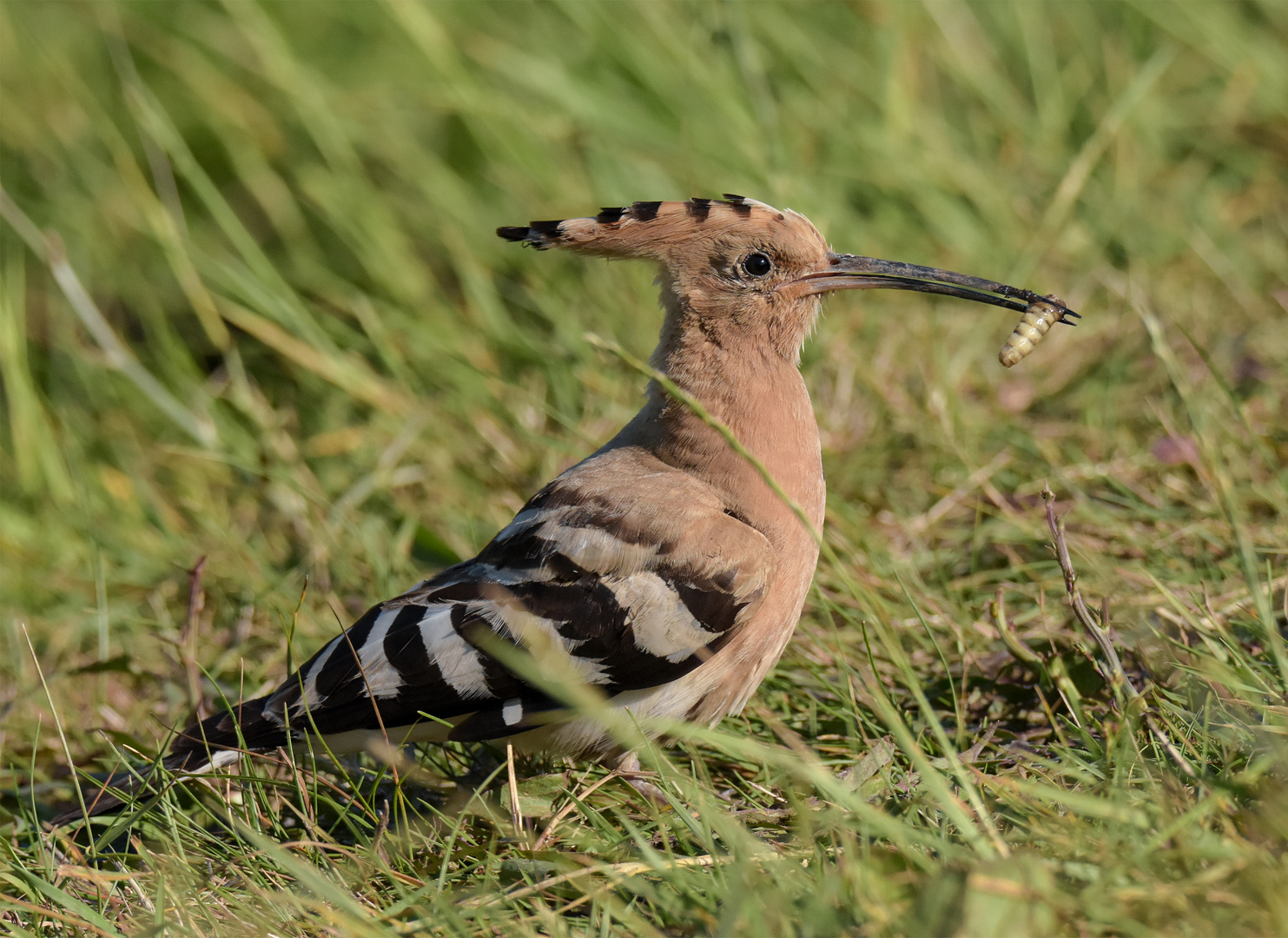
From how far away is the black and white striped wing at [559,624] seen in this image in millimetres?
2043

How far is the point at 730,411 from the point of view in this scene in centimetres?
227

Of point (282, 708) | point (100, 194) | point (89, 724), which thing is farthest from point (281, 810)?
point (100, 194)

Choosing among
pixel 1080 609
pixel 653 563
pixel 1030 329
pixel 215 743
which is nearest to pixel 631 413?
pixel 653 563

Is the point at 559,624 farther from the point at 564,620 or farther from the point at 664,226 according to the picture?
the point at 664,226

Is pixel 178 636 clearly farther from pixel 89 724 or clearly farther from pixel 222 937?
pixel 222 937

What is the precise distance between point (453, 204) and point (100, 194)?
123 cm

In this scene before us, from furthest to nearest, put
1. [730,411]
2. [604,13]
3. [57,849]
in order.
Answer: [604,13] < [730,411] < [57,849]

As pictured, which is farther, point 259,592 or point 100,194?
point 100,194

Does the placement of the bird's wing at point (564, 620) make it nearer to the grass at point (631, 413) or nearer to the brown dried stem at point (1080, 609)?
the grass at point (631, 413)

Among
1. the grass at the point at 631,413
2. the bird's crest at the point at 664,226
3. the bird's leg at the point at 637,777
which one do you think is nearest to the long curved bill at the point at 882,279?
the bird's crest at the point at 664,226

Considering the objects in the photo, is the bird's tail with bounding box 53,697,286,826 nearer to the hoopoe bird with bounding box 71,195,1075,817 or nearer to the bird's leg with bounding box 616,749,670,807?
the hoopoe bird with bounding box 71,195,1075,817

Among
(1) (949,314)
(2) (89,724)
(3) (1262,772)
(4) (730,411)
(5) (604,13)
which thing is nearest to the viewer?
(3) (1262,772)

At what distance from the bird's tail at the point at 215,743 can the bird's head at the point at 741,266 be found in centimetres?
93

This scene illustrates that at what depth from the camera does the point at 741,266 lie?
2.34 meters
